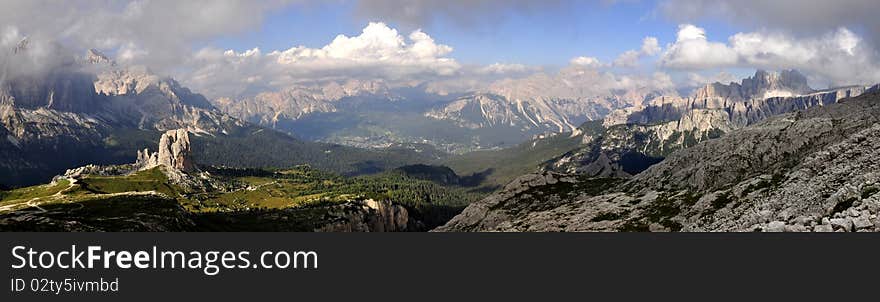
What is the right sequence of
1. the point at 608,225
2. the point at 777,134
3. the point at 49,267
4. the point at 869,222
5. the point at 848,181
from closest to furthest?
1. the point at 49,267
2. the point at 869,222
3. the point at 848,181
4. the point at 608,225
5. the point at 777,134

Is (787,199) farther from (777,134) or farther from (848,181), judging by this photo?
(777,134)

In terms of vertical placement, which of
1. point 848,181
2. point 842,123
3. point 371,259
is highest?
point 842,123

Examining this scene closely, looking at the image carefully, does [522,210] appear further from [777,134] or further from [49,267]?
[49,267]

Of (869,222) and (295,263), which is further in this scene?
(869,222)

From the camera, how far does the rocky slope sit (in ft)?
252

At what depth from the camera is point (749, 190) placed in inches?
3935

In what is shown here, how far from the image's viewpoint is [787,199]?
3339 inches

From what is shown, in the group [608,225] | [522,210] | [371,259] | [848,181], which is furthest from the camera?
[522,210]

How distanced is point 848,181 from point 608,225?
143 feet

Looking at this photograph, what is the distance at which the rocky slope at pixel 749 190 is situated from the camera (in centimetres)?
7675

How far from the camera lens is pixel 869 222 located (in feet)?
214

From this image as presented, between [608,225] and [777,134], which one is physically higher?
[777,134]

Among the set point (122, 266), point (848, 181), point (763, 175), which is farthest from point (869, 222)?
point (122, 266)

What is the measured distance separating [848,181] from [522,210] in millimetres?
93035
